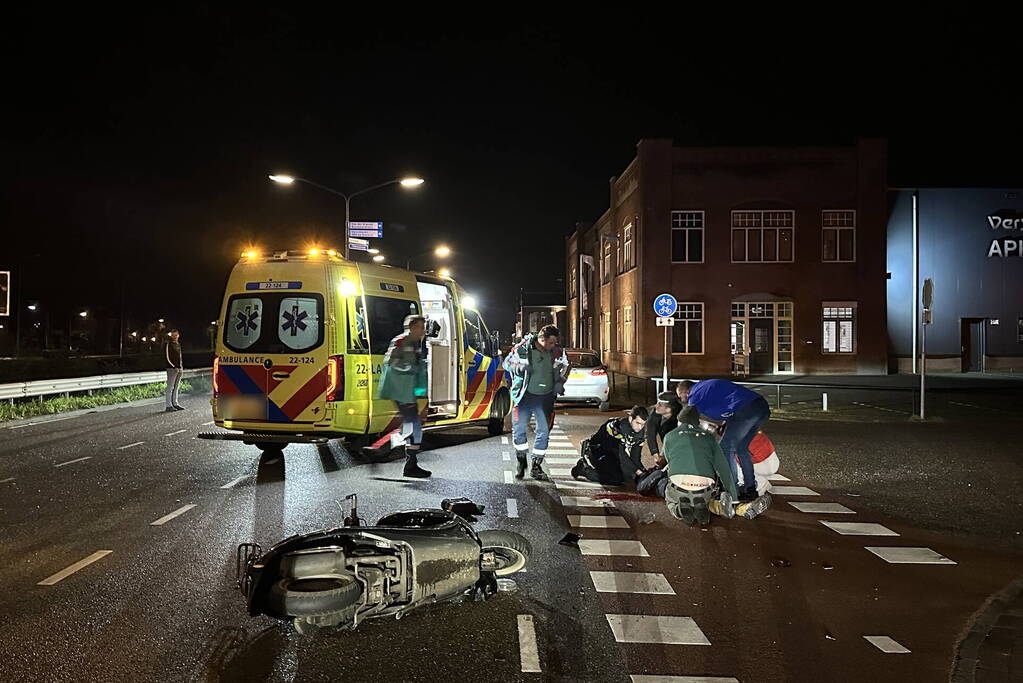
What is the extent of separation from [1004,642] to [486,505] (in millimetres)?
4957

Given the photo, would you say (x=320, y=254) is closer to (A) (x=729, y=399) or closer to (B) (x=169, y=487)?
(B) (x=169, y=487)

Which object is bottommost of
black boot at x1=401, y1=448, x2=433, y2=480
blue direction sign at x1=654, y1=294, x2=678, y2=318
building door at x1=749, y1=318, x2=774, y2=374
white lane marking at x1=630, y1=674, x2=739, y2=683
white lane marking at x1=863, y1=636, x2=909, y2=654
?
white lane marking at x1=863, y1=636, x2=909, y2=654

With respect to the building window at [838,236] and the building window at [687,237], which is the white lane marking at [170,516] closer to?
the building window at [687,237]

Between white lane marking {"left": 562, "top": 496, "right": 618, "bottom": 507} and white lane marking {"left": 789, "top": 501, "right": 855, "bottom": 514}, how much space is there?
6.51ft

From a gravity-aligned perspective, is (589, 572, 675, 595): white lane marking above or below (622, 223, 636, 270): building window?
below

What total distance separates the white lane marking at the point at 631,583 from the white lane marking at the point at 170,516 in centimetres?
407

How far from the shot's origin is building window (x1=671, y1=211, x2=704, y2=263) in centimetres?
3900

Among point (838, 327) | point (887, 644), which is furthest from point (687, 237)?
point (887, 644)

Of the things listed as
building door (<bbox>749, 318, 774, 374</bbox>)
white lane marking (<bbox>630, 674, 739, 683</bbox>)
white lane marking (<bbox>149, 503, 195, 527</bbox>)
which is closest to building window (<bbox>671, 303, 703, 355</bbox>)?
building door (<bbox>749, 318, 774, 374</bbox>)

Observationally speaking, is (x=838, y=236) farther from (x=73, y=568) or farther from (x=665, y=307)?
(x=73, y=568)

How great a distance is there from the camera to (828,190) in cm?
3844

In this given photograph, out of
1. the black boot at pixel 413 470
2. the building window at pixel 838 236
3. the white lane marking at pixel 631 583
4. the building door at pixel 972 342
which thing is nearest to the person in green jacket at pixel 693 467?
the white lane marking at pixel 631 583

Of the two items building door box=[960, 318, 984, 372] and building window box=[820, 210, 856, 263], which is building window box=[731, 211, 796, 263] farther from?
building door box=[960, 318, 984, 372]

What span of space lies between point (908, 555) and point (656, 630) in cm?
319
